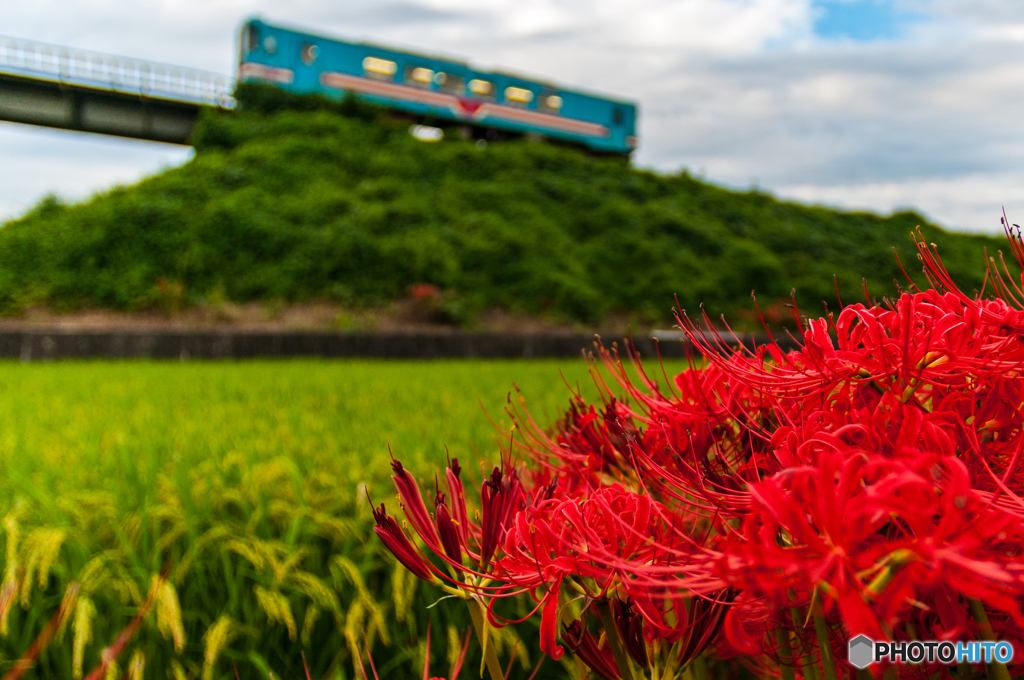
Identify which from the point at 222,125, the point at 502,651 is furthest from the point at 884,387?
the point at 222,125

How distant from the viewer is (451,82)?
16891 millimetres

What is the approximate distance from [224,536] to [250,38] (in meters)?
15.5

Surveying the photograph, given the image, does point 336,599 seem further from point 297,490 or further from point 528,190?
point 528,190

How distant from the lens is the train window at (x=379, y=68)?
1588 centimetres

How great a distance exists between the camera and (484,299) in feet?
35.3

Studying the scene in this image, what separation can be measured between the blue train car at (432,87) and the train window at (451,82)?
3 centimetres

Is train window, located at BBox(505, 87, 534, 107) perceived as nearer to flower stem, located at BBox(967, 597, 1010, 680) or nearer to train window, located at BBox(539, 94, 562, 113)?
train window, located at BBox(539, 94, 562, 113)

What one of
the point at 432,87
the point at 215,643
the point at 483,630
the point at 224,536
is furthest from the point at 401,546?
the point at 432,87

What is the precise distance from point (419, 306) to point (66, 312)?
5143 millimetres

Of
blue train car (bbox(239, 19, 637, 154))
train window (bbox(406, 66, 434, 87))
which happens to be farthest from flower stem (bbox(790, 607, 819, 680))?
train window (bbox(406, 66, 434, 87))

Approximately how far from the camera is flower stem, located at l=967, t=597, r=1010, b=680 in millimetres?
427

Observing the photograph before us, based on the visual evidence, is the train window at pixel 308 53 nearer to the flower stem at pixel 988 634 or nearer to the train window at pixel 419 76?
the train window at pixel 419 76

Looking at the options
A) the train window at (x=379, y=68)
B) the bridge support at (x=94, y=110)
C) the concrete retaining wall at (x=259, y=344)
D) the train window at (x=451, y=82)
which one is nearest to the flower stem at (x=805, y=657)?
the concrete retaining wall at (x=259, y=344)

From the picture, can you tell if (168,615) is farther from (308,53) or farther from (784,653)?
(308,53)
